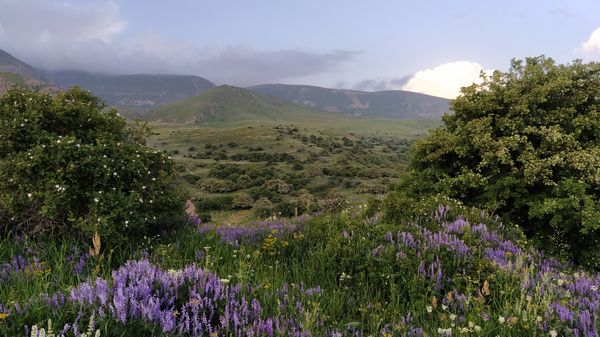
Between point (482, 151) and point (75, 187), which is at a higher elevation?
point (482, 151)

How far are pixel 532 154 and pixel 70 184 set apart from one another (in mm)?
11722

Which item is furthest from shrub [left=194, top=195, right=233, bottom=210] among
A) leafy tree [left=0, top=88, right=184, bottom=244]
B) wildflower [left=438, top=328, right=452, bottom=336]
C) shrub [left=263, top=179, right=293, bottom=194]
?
wildflower [left=438, top=328, right=452, bottom=336]

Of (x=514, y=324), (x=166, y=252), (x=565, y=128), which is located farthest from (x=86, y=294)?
(x=565, y=128)

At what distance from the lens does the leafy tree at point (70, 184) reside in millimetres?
7098

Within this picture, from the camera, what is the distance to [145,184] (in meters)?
8.34

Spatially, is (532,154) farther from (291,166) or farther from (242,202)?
(291,166)

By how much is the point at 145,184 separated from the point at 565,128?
1211 centimetres

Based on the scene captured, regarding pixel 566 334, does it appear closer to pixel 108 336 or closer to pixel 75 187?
pixel 108 336

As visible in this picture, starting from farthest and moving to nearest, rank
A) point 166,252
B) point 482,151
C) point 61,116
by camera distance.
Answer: point 482,151, point 61,116, point 166,252

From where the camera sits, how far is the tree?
1047cm

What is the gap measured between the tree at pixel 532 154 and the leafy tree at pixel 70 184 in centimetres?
868

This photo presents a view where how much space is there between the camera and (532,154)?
11.1 m

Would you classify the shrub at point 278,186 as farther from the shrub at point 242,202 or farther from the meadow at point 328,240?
the meadow at point 328,240

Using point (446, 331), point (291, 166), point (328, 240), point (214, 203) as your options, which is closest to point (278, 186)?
point (214, 203)
